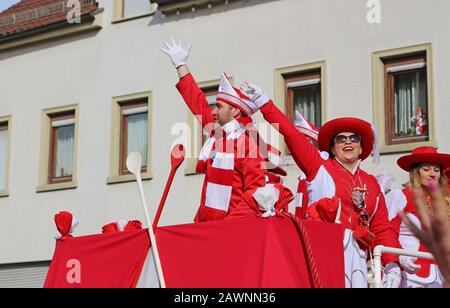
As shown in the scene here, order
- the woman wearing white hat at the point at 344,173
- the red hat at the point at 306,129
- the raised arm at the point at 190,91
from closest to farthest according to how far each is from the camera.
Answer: the woman wearing white hat at the point at 344,173 → the raised arm at the point at 190,91 → the red hat at the point at 306,129

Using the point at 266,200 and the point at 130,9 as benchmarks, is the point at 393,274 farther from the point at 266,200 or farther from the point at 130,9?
the point at 130,9

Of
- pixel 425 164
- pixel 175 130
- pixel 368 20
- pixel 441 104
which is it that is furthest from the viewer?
pixel 175 130

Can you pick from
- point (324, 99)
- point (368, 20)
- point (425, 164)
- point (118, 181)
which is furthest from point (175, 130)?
point (425, 164)

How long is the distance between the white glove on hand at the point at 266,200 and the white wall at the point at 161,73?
26.3 ft

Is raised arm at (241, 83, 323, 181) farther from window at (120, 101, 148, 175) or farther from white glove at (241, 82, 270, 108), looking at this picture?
window at (120, 101, 148, 175)

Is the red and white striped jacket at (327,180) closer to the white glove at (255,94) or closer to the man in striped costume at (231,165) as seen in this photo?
the white glove at (255,94)

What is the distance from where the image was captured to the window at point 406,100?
1256 centimetres

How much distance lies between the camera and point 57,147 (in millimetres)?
17188

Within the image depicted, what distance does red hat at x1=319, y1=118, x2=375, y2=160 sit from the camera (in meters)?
→ 5.86

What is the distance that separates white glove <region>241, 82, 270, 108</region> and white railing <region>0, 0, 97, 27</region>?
38.6 feet

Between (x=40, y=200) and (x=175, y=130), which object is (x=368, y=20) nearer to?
(x=175, y=130)

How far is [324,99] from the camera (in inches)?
525

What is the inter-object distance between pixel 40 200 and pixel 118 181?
1.92m

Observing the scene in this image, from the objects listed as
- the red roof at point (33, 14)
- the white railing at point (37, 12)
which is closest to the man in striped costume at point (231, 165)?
the red roof at point (33, 14)
